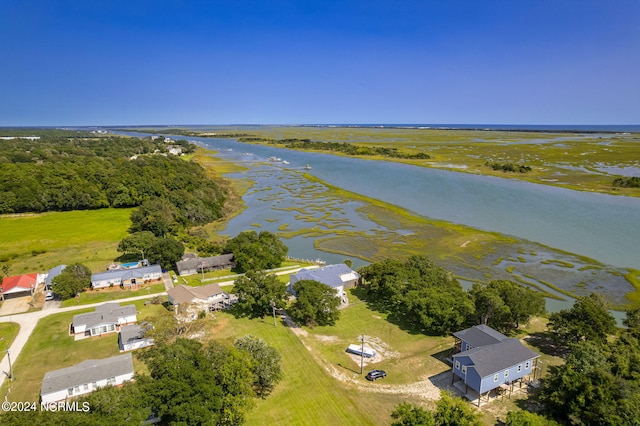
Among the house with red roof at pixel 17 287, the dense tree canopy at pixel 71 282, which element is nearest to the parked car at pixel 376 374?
the dense tree canopy at pixel 71 282

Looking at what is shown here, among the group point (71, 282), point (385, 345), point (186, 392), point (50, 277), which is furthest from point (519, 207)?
point (50, 277)

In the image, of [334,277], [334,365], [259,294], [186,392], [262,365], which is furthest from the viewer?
[334,277]

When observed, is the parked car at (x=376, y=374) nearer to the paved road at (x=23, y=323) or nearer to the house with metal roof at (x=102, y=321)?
the house with metal roof at (x=102, y=321)

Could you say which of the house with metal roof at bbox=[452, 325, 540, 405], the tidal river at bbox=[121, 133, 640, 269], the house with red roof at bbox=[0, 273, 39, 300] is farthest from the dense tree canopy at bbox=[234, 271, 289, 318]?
the tidal river at bbox=[121, 133, 640, 269]

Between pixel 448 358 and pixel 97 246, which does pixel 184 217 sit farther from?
pixel 448 358

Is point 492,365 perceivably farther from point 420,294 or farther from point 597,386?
point 420,294

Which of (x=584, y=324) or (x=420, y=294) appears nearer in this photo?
(x=584, y=324)
